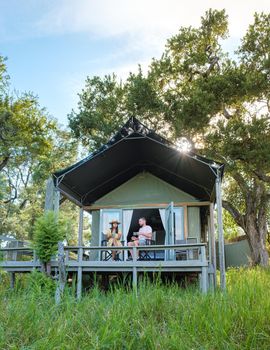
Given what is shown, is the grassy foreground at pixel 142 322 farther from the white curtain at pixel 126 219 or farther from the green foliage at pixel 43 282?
the white curtain at pixel 126 219

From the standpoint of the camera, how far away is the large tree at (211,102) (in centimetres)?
1411

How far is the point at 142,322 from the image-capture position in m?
4.45

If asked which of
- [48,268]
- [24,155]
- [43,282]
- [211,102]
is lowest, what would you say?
[43,282]

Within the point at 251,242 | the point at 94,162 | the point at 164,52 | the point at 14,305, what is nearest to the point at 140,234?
the point at 94,162

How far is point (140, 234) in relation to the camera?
872 centimetres

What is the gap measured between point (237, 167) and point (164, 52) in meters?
5.97

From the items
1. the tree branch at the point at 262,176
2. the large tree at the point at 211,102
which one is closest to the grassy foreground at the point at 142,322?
the large tree at the point at 211,102

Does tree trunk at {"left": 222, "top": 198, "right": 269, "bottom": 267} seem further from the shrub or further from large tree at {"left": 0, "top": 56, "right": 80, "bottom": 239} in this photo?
the shrub

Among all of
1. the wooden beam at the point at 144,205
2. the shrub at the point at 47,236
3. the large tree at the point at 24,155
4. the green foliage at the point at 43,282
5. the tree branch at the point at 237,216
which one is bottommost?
the green foliage at the point at 43,282

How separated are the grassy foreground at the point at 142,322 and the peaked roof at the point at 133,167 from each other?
11.7 ft

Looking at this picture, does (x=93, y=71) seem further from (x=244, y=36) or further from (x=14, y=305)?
(x=14, y=305)

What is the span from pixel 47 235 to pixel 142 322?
3057mm

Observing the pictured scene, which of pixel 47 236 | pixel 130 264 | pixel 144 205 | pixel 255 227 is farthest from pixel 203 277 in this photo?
pixel 255 227

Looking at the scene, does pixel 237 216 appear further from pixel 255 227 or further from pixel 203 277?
pixel 203 277
